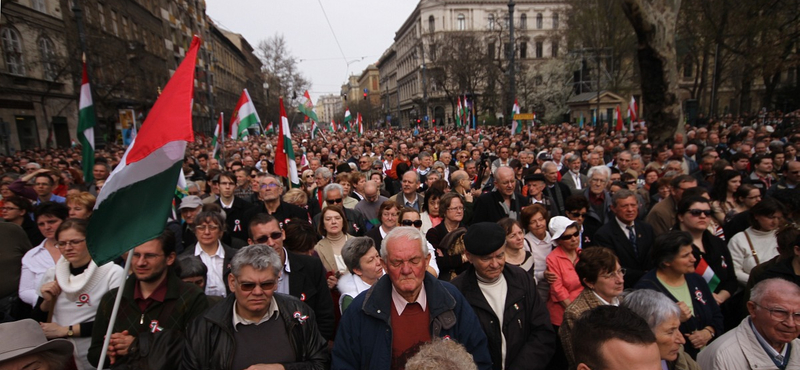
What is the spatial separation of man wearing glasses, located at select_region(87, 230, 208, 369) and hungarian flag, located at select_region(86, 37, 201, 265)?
0.15 metres

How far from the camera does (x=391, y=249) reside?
2455mm

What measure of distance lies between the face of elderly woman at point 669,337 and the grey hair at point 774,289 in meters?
0.57

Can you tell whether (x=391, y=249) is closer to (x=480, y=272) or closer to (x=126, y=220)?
(x=480, y=272)

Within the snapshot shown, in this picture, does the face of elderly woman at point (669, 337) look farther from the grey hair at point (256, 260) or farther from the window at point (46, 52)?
the window at point (46, 52)

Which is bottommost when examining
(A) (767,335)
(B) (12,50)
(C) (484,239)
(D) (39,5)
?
(A) (767,335)

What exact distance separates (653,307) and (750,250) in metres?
2.34

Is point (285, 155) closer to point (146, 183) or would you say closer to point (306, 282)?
point (306, 282)

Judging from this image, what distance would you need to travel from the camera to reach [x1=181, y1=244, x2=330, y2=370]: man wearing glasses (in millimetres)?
2416

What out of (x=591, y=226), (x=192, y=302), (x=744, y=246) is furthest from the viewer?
(x=591, y=226)

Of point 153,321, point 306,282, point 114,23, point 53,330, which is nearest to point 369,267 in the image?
point 306,282

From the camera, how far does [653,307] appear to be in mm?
2520

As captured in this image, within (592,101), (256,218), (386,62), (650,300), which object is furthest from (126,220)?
(386,62)

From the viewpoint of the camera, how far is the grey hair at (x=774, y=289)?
2496 mm

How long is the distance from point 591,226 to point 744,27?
2384 cm
